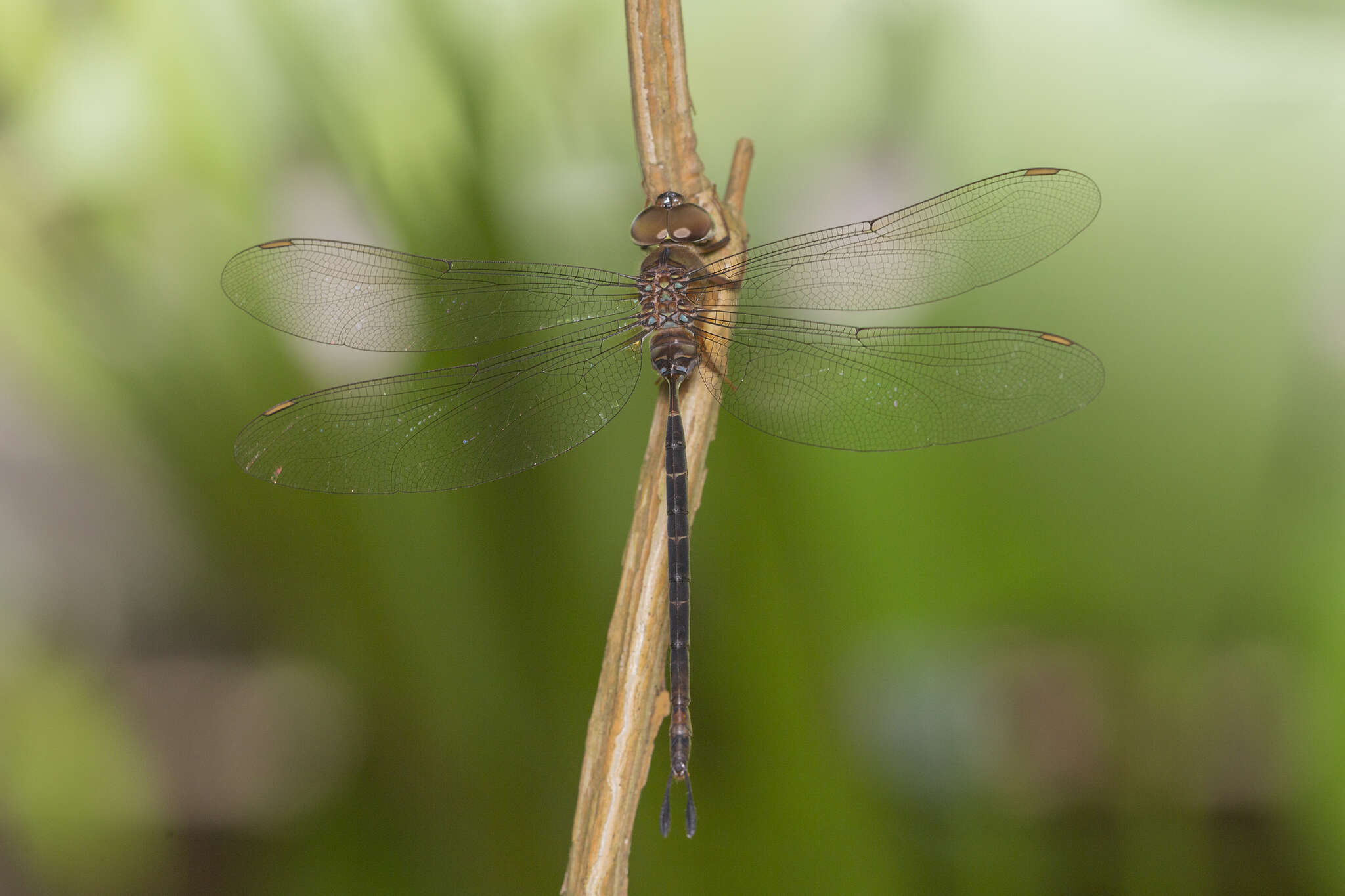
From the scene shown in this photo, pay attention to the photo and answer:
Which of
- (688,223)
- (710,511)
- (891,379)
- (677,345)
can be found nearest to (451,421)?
(677,345)

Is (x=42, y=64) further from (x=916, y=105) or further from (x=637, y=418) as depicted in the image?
(x=916, y=105)

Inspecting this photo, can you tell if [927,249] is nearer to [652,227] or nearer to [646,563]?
[652,227]

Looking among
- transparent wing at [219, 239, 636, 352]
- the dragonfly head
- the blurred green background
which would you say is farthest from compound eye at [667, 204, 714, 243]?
the blurred green background

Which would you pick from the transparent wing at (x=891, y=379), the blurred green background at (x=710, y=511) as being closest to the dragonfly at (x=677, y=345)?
the transparent wing at (x=891, y=379)

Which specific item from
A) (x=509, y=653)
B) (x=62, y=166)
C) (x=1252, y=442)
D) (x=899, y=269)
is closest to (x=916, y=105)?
(x=899, y=269)

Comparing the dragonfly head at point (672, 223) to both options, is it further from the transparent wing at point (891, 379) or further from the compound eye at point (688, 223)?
the transparent wing at point (891, 379)

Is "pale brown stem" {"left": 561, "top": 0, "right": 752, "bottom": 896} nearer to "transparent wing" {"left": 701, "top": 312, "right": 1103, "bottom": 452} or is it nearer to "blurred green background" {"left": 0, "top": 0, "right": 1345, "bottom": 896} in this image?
"transparent wing" {"left": 701, "top": 312, "right": 1103, "bottom": 452}

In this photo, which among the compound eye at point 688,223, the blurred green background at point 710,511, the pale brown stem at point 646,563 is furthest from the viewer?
the blurred green background at point 710,511
